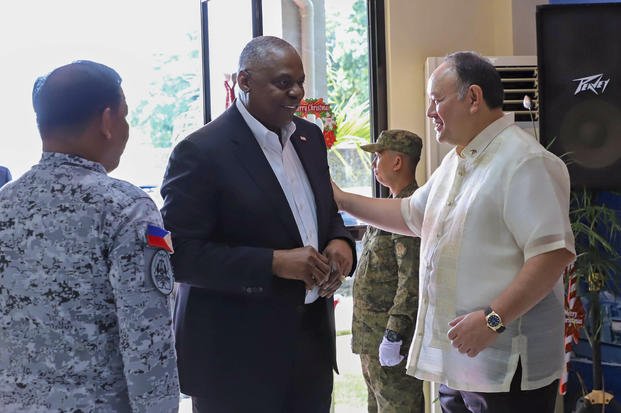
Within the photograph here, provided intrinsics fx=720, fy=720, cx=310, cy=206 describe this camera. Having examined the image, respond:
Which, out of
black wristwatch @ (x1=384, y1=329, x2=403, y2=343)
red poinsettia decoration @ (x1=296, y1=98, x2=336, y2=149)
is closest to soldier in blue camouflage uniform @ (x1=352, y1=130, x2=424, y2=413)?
black wristwatch @ (x1=384, y1=329, x2=403, y2=343)

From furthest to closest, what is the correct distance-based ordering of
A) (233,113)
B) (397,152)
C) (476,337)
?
(397,152)
(233,113)
(476,337)

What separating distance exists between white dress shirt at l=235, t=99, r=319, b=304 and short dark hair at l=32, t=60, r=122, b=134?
0.55 metres

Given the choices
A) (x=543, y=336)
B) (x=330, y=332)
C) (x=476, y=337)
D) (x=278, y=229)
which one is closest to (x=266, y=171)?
(x=278, y=229)

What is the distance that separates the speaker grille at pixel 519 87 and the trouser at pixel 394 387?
152 cm

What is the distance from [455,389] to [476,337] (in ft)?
0.78

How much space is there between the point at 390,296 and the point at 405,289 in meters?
0.17

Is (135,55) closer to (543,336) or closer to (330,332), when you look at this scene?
(330,332)

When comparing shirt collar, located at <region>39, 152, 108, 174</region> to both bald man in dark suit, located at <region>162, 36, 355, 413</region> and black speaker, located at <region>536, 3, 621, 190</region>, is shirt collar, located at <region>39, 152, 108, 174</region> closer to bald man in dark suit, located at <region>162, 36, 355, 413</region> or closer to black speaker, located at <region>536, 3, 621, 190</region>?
bald man in dark suit, located at <region>162, 36, 355, 413</region>

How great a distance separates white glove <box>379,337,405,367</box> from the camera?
8.78 ft

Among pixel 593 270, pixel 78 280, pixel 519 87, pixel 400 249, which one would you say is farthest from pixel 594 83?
pixel 78 280

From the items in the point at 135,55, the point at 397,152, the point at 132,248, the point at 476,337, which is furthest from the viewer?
the point at 135,55

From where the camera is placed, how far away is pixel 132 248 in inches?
52.2

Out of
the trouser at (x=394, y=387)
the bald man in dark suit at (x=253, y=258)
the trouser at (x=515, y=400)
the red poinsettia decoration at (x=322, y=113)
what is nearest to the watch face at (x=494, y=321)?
the trouser at (x=515, y=400)

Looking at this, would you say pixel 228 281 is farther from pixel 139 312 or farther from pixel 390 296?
pixel 390 296
